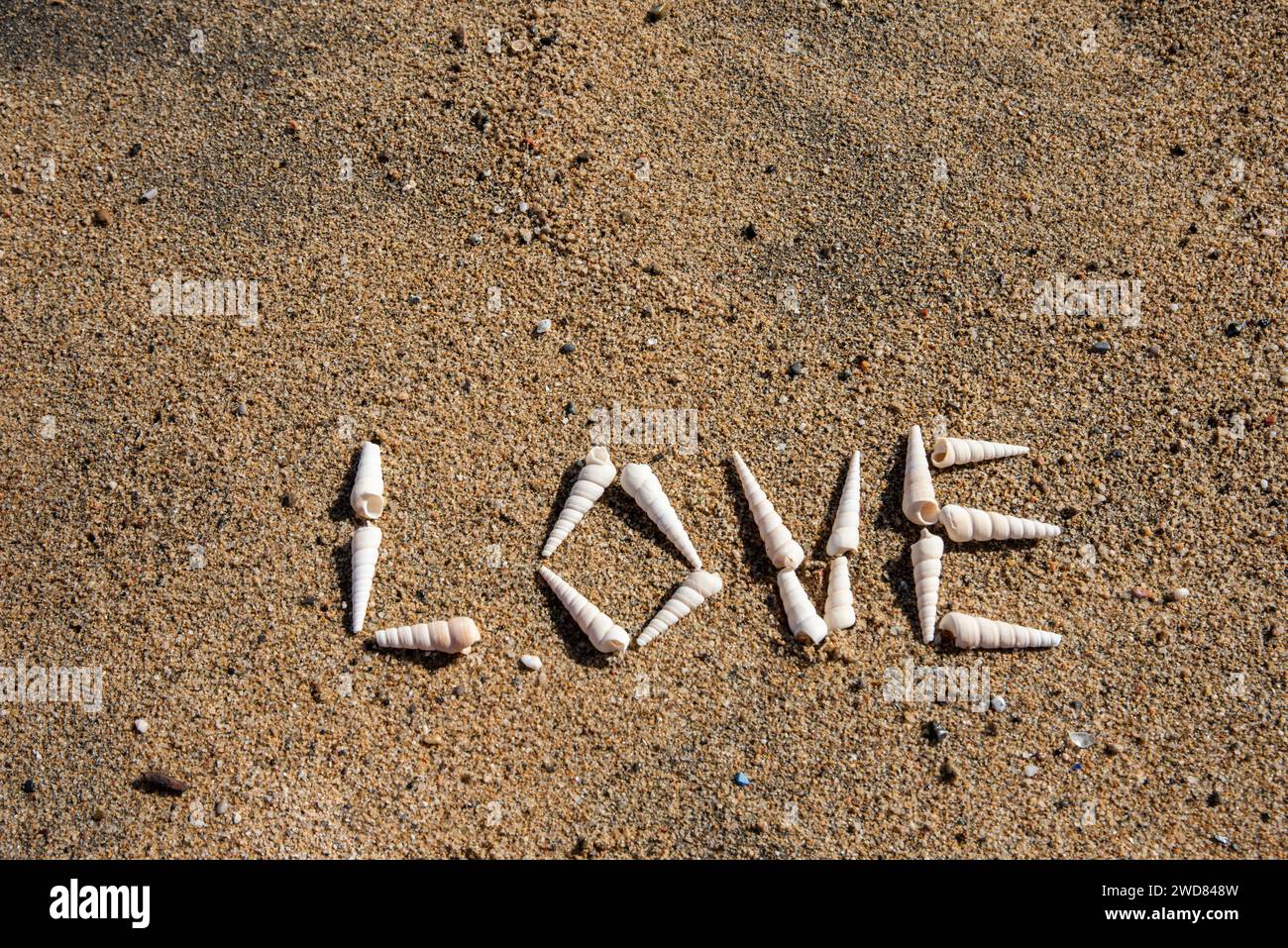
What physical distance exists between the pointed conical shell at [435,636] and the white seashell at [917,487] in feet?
6.65

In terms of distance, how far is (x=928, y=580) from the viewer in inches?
147

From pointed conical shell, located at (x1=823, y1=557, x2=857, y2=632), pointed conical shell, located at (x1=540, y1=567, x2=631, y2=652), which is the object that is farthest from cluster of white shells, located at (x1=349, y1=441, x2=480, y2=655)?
pointed conical shell, located at (x1=823, y1=557, x2=857, y2=632)

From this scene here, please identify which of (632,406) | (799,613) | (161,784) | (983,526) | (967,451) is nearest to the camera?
(161,784)

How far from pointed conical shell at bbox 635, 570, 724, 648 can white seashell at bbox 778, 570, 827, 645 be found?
30 centimetres

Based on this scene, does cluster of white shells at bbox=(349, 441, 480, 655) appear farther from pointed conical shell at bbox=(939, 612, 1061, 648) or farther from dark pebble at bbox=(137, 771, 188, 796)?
pointed conical shell at bbox=(939, 612, 1061, 648)

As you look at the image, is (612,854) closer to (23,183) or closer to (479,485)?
(479,485)

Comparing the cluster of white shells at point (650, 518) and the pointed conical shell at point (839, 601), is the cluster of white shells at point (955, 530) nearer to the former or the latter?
the pointed conical shell at point (839, 601)

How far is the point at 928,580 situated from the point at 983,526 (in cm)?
37

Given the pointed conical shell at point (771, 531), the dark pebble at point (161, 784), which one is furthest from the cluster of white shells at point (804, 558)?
the dark pebble at point (161, 784)

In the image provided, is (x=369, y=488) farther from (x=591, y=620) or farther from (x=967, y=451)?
(x=967, y=451)

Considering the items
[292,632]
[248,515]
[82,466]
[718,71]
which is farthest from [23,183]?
[718,71]

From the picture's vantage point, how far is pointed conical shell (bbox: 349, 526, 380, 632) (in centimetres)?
375

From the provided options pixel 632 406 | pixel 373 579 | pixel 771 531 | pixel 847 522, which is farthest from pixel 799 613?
pixel 373 579

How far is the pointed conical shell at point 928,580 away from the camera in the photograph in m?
3.73
